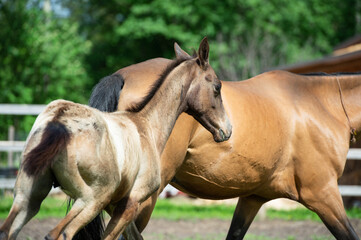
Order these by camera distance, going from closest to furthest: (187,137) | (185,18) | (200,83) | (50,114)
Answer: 1. (50,114)
2. (200,83)
3. (187,137)
4. (185,18)

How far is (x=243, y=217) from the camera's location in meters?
5.22

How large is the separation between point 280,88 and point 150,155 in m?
2.11

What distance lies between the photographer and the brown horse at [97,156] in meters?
2.75

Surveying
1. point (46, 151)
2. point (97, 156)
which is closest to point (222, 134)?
point (97, 156)

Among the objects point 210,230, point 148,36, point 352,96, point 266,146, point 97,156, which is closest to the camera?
point 97,156

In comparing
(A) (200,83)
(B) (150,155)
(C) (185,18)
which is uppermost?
(A) (200,83)

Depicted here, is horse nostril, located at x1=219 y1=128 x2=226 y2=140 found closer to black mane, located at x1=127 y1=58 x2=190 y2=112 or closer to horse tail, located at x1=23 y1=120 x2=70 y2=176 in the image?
black mane, located at x1=127 y1=58 x2=190 y2=112

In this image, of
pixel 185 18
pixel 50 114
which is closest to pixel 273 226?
pixel 50 114

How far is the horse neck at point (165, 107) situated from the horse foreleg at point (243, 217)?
1.79m

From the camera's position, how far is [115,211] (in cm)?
333

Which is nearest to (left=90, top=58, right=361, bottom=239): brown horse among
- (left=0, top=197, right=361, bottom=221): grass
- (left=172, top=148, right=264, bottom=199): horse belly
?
(left=172, top=148, right=264, bottom=199): horse belly

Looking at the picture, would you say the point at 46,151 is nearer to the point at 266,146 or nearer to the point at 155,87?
the point at 155,87

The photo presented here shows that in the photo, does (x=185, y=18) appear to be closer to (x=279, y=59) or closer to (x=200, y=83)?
(x=279, y=59)

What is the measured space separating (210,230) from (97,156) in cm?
487
